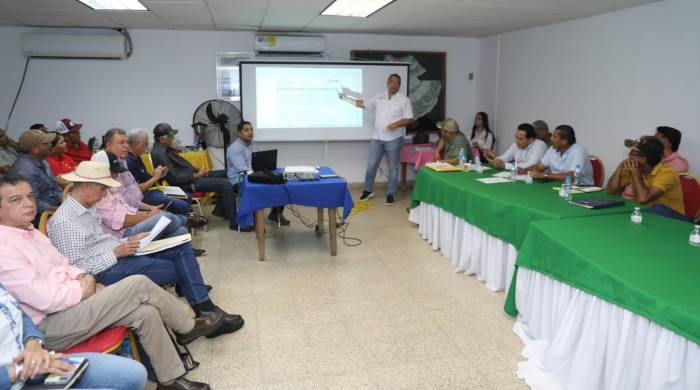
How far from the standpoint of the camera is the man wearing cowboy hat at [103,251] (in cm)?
215

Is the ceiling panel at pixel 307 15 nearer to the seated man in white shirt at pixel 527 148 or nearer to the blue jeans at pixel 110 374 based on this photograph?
the seated man in white shirt at pixel 527 148

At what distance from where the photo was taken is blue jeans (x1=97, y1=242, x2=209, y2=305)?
2.43 meters

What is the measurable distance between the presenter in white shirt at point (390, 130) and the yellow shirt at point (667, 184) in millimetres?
3220

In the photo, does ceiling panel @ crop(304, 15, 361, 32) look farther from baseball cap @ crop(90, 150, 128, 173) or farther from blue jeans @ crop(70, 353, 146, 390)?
blue jeans @ crop(70, 353, 146, 390)

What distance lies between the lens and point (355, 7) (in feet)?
15.2

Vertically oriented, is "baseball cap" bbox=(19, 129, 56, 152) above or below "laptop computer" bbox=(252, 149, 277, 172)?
above

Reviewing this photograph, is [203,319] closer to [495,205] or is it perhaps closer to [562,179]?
[495,205]

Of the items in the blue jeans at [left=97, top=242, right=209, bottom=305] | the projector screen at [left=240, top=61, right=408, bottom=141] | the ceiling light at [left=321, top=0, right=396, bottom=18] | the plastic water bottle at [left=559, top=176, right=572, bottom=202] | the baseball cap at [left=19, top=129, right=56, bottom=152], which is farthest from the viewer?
the projector screen at [left=240, top=61, right=408, bottom=141]

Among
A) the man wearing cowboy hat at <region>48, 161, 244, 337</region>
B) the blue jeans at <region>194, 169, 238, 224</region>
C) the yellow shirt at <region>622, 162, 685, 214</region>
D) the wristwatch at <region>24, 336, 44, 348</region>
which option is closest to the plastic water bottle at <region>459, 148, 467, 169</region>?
the yellow shirt at <region>622, 162, 685, 214</region>

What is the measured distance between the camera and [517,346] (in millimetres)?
2533

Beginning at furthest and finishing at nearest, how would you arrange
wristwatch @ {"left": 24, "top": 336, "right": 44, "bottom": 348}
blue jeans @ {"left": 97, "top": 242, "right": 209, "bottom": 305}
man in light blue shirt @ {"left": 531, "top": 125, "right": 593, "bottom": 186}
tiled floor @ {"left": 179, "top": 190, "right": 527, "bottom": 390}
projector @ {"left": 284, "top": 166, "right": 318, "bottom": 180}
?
projector @ {"left": 284, "top": 166, "right": 318, "bottom": 180}, man in light blue shirt @ {"left": 531, "top": 125, "right": 593, "bottom": 186}, blue jeans @ {"left": 97, "top": 242, "right": 209, "bottom": 305}, tiled floor @ {"left": 179, "top": 190, "right": 527, "bottom": 390}, wristwatch @ {"left": 24, "top": 336, "right": 44, "bottom": 348}

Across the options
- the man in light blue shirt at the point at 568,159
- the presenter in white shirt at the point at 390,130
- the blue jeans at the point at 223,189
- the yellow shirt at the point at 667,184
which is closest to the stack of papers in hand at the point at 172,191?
the blue jeans at the point at 223,189

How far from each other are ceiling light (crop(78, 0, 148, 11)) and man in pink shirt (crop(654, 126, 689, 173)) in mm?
4653

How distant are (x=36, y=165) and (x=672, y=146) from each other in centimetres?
486
